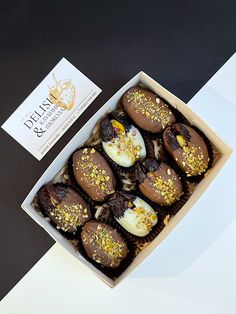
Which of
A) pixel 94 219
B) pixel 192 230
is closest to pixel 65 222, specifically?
pixel 94 219

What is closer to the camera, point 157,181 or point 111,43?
point 157,181

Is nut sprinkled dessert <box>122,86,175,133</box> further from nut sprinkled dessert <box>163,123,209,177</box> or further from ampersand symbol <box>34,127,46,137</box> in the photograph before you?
ampersand symbol <box>34,127,46,137</box>

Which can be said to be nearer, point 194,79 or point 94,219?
point 94,219

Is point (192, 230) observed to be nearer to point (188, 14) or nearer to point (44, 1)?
point (188, 14)

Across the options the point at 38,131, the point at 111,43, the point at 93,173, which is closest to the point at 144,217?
the point at 93,173

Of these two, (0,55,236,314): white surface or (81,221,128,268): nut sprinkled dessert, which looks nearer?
(81,221,128,268): nut sprinkled dessert

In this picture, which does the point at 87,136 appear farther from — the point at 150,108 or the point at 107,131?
the point at 150,108

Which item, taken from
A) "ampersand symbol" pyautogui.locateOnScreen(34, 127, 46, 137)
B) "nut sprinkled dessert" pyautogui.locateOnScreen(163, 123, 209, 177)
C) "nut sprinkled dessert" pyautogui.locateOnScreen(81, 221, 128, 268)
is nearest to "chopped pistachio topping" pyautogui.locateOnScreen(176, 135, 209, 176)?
"nut sprinkled dessert" pyautogui.locateOnScreen(163, 123, 209, 177)
